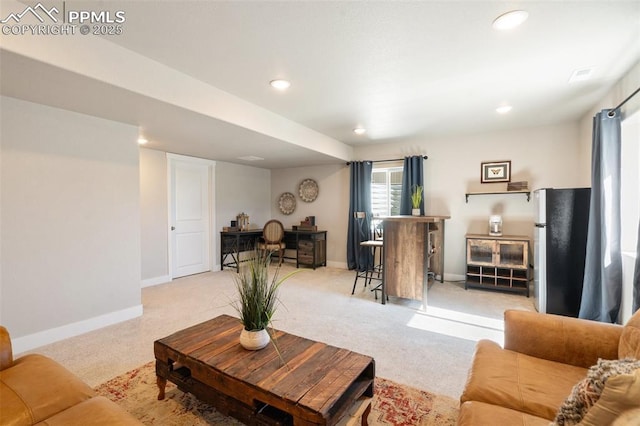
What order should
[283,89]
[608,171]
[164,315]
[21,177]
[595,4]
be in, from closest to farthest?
[595,4]
[21,177]
[608,171]
[283,89]
[164,315]

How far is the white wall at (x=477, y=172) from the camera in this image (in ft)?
13.8

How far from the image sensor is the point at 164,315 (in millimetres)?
3320

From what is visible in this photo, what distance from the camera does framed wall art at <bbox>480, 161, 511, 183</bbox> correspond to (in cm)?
448

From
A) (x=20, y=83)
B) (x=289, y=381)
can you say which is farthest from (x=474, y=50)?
(x=20, y=83)

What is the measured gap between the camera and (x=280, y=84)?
2805 mm

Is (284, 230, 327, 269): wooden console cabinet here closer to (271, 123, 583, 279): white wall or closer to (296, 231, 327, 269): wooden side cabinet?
(296, 231, 327, 269): wooden side cabinet

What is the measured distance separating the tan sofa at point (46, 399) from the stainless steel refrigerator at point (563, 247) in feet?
13.2

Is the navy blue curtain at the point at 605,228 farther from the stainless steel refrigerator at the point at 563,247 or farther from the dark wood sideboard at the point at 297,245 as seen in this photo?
the dark wood sideboard at the point at 297,245

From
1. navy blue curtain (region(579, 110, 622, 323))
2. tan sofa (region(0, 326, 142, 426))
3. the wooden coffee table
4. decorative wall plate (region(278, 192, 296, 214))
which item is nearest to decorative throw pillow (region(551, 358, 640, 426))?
the wooden coffee table

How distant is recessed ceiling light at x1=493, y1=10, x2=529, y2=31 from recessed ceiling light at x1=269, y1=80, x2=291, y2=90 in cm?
172

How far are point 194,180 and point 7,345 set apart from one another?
424cm

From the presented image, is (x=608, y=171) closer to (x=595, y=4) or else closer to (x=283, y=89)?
(x=595, y=4)

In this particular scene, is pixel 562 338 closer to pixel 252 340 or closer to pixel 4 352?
pixel 252 340

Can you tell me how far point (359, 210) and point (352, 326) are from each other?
288 centimetres
